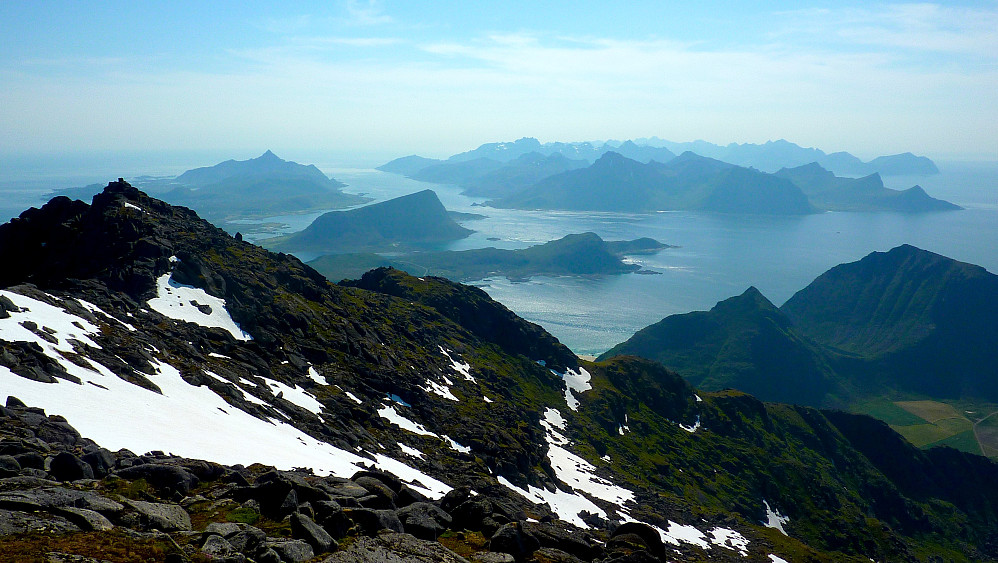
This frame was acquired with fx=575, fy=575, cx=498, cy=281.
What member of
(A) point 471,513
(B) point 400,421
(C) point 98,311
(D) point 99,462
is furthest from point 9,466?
(B) point 400,421

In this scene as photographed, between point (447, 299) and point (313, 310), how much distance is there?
170 ft

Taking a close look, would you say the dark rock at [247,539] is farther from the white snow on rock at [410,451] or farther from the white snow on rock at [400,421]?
the white snow on rock at [400,421]

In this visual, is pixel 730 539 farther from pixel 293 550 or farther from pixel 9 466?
pixel 9 466

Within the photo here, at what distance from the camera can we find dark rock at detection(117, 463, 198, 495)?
19.3 meters

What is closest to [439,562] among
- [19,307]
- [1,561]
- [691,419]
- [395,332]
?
[1,561]

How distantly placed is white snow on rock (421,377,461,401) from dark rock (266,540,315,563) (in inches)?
2452

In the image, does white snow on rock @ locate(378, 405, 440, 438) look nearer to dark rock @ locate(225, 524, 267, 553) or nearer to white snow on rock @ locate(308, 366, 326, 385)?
white snow on rock @ locate(308, 366, 326, 385)

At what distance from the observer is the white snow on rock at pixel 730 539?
260 feet

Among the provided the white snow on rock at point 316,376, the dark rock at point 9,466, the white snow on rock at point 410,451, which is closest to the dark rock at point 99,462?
the dark rock at point 9,466

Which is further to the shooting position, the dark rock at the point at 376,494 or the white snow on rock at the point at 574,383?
the white snow on rock at the point at 574,383

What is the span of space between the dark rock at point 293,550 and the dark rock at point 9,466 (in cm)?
834

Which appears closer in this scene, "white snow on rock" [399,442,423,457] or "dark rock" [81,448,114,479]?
"dark rock" [81,448,114,479]

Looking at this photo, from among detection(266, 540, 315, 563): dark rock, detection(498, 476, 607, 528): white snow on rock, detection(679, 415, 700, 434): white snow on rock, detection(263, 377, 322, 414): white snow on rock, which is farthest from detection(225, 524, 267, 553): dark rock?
detection(679, 415, 700, 434): white snow on rock

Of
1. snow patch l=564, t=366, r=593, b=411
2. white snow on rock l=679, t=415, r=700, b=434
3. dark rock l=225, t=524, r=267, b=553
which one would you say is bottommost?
white snow on rock l=679, t=415, r=700, b=434
